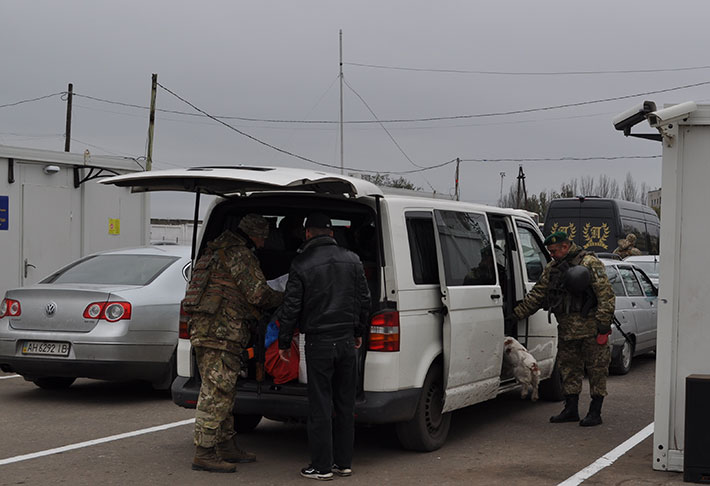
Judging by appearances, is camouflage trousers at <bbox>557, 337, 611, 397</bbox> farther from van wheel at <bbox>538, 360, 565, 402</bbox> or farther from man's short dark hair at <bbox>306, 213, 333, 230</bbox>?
man's short dark hair at <bbox>306, 213, 333, 230</bbox>

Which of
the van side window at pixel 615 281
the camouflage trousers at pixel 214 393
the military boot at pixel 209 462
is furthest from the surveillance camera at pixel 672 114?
the van side window at pixel 615 281

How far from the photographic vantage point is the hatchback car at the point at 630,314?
12.4 meters

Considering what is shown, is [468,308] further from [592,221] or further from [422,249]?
[592,221]

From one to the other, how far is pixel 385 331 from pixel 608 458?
2.11m

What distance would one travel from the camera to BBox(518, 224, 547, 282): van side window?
9.32 metres

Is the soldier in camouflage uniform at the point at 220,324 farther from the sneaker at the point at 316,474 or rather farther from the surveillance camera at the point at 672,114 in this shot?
the surveillance camera at the point at 672,114

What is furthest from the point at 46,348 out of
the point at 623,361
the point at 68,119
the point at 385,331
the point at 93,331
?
the point at 68,119

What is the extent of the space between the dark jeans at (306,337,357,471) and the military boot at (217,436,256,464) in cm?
70

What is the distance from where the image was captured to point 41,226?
15.5 meters

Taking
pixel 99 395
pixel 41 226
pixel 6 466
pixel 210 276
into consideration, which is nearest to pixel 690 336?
pixel 210 276

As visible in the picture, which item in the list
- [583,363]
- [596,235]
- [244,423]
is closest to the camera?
[244,423]

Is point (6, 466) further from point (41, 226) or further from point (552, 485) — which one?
point (41, 226)

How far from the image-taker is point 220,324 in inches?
266

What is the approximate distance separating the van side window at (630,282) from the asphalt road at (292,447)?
10.5 ft
